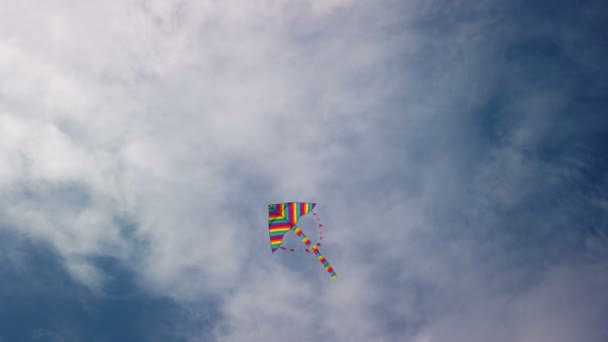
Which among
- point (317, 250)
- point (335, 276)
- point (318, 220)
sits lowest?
point (335, 276)

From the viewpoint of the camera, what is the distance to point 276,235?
36062 millimetres

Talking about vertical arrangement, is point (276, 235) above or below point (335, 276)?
above

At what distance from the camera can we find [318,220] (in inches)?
1474

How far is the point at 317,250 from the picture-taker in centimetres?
3462

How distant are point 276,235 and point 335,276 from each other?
22.6ft

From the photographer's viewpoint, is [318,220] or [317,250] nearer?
[317,250]

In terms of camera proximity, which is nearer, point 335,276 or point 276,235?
point 335,276

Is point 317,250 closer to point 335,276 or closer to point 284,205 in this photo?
point 335,276

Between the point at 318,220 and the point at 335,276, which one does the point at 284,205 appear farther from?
the point at 335,276

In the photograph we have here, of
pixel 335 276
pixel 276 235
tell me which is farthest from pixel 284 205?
pixel 335 276

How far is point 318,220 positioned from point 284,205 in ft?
13.6

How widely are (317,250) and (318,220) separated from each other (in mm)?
3703

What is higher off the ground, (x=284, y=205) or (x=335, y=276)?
Answer: (x=284, y=205)

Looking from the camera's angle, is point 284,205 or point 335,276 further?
point 284,205
